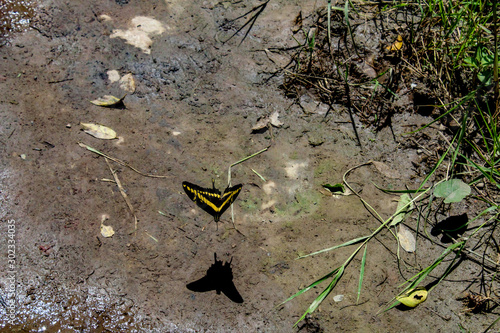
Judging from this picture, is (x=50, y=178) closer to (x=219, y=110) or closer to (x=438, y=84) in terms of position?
(x=219, y=110)

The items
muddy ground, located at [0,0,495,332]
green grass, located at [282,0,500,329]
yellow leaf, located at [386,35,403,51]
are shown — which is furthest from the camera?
yellow leaf, located at [386,35,403,51]

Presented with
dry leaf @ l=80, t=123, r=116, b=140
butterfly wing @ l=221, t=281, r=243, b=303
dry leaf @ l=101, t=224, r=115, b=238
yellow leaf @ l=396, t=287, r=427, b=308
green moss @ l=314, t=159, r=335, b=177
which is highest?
dry leaf @ l=80, t=123, r=116, b=140

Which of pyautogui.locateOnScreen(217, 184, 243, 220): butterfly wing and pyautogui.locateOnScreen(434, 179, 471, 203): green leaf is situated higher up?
pyautogui.locateOnScreen(434, 179, 471, 203): green leaf

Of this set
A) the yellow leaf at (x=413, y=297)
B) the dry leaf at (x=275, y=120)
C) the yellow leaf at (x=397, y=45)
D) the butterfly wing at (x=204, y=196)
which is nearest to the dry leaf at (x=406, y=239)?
the yellow leaf at (x=413, y=297)

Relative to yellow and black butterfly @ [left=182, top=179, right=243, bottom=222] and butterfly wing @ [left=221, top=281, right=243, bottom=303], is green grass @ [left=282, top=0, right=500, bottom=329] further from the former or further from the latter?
yellow and black butterfly @ [left=182, top=179, right=243, bottom=222]

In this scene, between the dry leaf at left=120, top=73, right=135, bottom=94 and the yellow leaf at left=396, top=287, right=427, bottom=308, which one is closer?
the yellow leaf at left=396, top=287, right=427, bottom=308

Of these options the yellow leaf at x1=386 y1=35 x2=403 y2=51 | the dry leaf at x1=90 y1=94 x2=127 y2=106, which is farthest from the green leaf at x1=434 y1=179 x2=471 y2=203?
the dry leaf at x1=90 y1=94 x2=127 y2=106

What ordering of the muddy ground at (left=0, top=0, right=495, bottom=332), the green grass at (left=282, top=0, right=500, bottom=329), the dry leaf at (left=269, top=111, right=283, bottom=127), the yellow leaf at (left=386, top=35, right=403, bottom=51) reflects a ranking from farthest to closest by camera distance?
the yellow leaf at (left=386, top=35, right=403, bottom=51) → the dry leaf at (left=269, top=111, right=283, bottom=127) → the green grass at (left=282, top=0, right=500, bottom=329) → the muddy ground at (left=0, top=0, right=495, bottom=332)
